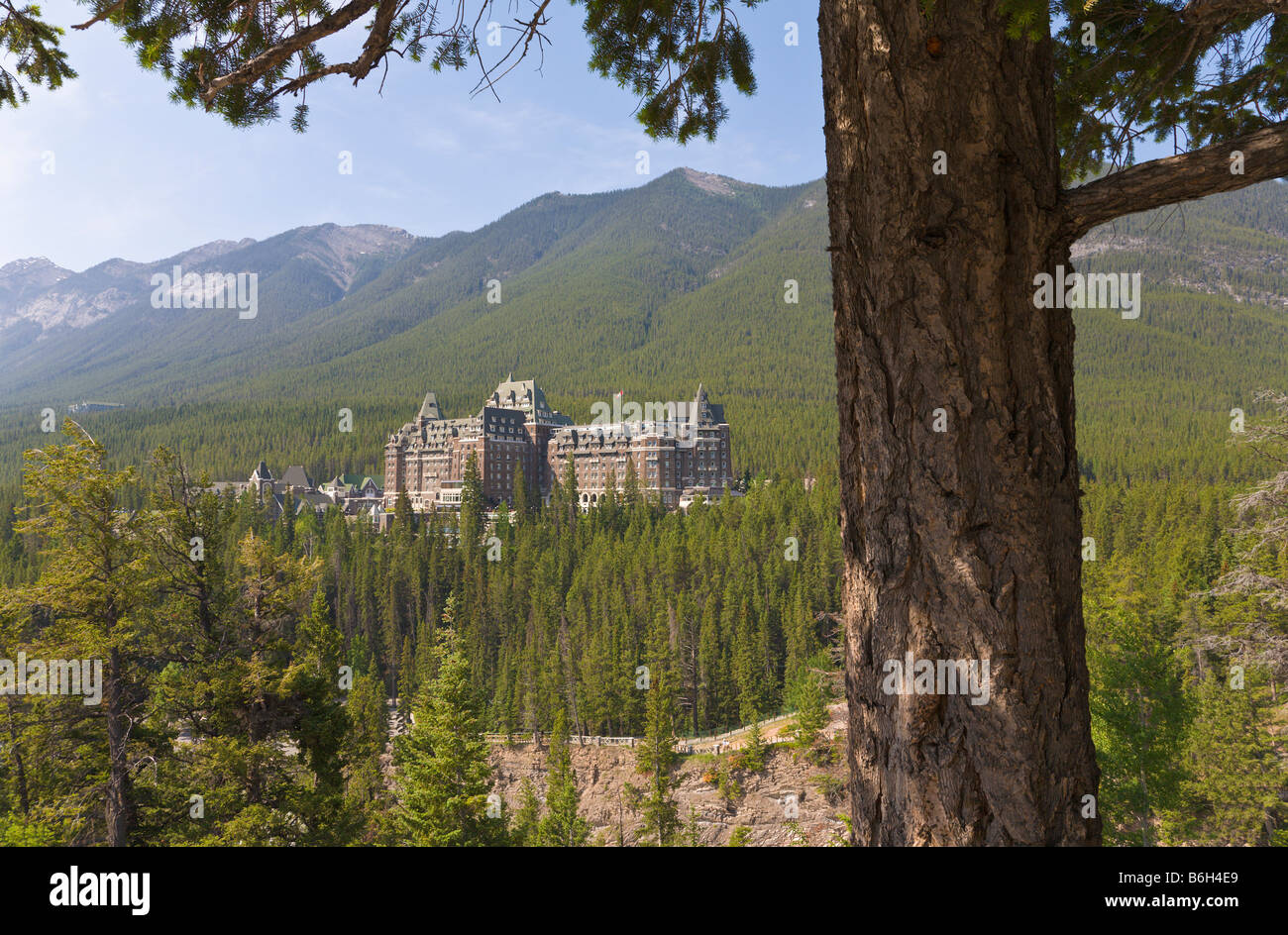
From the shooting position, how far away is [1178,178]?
2.48 metres

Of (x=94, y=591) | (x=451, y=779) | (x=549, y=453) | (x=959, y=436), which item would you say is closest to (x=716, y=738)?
(x=451, y=779)

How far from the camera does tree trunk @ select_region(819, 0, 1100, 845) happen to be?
91.2 inches

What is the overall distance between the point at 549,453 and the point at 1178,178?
3868 inches

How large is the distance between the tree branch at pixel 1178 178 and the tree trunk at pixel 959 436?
0.13 meters

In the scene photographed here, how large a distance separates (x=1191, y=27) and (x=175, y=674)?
50.4 feet

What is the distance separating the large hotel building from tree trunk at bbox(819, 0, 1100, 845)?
277 ft

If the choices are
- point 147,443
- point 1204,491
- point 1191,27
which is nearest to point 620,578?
point 1204,491

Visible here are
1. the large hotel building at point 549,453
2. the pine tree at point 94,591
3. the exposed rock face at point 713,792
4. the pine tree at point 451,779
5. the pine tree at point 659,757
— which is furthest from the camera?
the large hotel building at point 549,453

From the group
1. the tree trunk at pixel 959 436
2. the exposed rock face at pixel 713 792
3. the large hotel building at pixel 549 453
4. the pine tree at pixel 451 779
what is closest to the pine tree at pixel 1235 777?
the exposed rock face at pixel 713 792

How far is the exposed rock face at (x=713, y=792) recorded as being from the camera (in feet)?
102

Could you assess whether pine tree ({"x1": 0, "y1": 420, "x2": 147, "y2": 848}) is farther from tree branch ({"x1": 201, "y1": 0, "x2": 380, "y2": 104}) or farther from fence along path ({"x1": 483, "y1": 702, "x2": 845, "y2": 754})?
fence along path ({"x1": 483, "y1": 702, "x2": 845, "y2": 754})

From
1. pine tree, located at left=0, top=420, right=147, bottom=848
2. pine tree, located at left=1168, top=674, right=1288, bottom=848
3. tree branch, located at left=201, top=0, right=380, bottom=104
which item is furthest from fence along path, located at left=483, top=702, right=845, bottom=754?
tree branch, located at left=201, top=0, right=380, bottom=104

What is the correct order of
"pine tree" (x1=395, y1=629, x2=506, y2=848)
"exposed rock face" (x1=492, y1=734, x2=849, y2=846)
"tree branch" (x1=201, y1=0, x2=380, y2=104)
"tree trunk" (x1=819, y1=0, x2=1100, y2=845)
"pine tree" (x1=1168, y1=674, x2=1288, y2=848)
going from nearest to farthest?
1. "tree trunk" (x1=819, y1=0, x2=1100, y2=845)
2. "tree branch" (x1=201, y1=0, x2=380, y2=104)
3. "pine tree" (x1=395, y1=629, x2=506, y2=848)
4. "pine tree" (x1=1168, y1=674, x2=1288, y2=848)
5. "exposed rock face" (x1=492, y1=734, x2=849, y2=846)

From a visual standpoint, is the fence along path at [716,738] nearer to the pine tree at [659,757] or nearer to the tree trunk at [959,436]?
the pine tree at [659,757]
